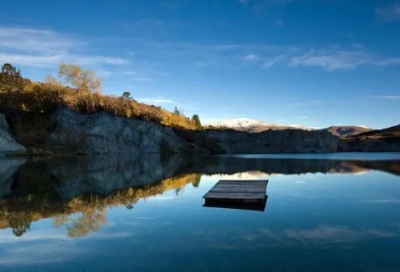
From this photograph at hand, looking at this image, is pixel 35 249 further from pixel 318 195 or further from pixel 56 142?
pixel 56 142

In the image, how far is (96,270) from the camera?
26.6ft

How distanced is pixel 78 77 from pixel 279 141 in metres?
73.0

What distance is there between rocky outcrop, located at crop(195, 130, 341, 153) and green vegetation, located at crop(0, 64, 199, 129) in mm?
28513

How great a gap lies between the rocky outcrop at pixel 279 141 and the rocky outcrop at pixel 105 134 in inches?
981

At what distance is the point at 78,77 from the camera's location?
97625 millimetres

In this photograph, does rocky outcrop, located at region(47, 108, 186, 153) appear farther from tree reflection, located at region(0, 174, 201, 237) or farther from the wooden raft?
the wooden raft

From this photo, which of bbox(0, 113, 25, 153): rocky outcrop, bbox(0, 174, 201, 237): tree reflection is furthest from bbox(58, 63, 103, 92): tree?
bbox(0, 174, 201, 237): tree reflection

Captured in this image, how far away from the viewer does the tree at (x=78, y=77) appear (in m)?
96.2

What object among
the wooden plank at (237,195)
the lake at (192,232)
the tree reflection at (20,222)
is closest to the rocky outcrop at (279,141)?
the lake at (192,232)

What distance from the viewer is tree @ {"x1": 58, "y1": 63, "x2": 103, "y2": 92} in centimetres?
9625

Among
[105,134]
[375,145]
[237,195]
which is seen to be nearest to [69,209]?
[237,195]

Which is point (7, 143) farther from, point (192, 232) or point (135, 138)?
point (192, 232)

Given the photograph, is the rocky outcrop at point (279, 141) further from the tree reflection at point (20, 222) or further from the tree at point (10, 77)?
the tree reflection at point (20, 222)

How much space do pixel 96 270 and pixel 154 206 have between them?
29.1ft
